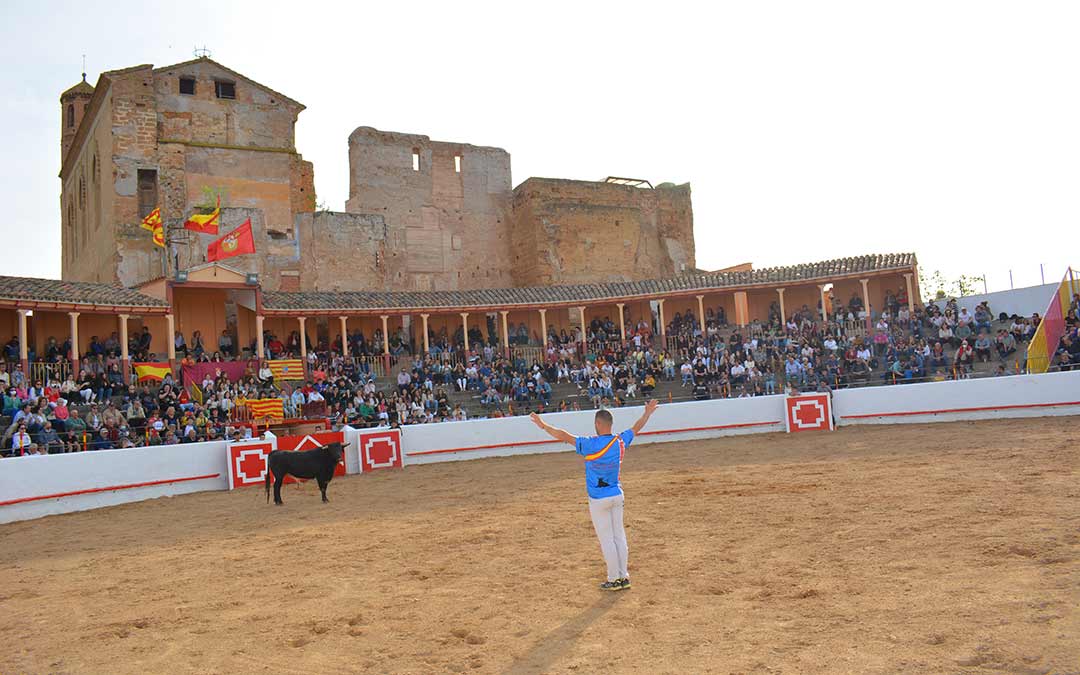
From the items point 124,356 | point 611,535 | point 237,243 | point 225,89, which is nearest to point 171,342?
point 124,356

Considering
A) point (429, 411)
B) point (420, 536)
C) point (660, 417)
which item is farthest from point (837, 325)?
point (420, 536)

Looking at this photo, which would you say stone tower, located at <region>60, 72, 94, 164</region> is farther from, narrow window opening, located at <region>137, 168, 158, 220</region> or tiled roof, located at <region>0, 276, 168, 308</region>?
tiled roof, located at <region>0, 276, 168, 308</region>

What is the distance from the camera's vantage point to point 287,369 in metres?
28.7

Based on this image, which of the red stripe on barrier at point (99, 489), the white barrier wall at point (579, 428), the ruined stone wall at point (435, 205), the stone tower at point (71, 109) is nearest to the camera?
the red stripe on barrier at point (99, 489)

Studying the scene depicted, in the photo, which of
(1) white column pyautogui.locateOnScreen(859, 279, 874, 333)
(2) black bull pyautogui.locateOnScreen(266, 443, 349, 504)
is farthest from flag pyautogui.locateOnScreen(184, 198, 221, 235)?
(1) white column pyautogui.locateOnScreen(859, 279, 874, 333)

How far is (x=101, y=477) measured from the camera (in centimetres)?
1548

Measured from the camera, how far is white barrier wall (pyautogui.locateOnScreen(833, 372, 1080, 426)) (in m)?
17.6

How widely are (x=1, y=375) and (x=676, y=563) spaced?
20.3m

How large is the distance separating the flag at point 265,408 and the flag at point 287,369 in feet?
13.0

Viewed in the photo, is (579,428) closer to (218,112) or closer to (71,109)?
(218,112)

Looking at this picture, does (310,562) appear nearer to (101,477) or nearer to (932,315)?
(101,477)

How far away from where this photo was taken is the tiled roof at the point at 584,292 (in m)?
32.2

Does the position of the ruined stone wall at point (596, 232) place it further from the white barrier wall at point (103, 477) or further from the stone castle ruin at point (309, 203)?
the white barrier wall at point (103, 477)

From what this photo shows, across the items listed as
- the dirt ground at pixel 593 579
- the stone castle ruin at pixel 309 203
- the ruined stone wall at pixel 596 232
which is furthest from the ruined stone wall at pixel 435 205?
the dirt ground at pixel 593 579
